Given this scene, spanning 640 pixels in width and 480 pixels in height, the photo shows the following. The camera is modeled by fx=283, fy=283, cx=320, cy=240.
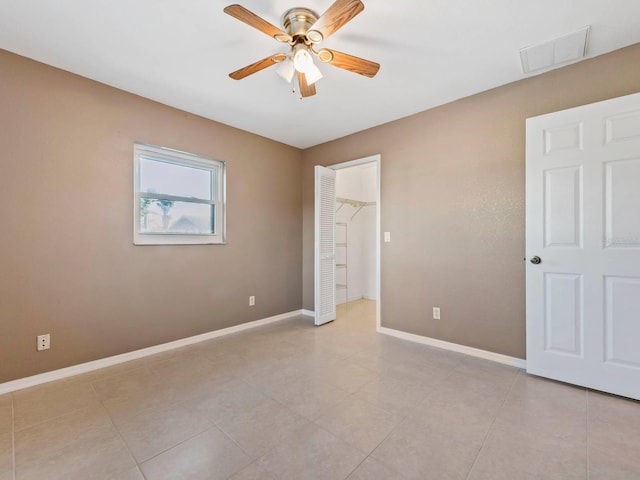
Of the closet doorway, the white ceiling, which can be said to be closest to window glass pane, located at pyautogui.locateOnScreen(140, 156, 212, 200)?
the white ceiling

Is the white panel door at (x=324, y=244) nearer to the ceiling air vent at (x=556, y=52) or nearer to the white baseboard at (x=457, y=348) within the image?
the white baseboard at (x=457, y=348)

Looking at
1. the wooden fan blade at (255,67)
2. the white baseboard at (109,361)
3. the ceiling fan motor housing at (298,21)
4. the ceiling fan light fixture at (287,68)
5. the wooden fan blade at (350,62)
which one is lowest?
the white baseboard at (109,361)

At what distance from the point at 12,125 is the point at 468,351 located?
432cm

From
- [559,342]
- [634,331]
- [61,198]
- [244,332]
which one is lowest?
[244,332]

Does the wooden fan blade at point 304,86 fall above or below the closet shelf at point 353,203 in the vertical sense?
above

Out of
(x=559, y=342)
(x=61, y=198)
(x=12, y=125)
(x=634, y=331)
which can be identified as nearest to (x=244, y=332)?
(x=61, y=198)

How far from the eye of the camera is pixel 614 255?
2035mm

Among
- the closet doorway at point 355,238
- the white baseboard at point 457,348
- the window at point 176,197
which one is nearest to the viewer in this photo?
the white baseboard at point 457,348

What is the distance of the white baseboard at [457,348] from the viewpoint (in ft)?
8.30

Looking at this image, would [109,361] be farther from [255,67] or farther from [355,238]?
[355,238]

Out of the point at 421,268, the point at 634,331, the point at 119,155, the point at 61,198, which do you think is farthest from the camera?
the point at 421,268

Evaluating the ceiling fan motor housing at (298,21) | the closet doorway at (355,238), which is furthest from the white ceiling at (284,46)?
the closet doorway at (355,238)

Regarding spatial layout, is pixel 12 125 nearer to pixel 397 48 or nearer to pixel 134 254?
pixel 134 254

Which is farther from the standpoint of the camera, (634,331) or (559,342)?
(559,342)
